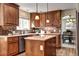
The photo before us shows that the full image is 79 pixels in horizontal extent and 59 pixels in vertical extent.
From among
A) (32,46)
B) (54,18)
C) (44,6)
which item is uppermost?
(44,6)

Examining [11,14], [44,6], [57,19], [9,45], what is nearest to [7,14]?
[11,14]

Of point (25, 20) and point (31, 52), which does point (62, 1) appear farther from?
point (31, 52)

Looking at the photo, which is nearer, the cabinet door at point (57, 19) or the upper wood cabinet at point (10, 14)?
the upper wood cabinet at point (10, 14)

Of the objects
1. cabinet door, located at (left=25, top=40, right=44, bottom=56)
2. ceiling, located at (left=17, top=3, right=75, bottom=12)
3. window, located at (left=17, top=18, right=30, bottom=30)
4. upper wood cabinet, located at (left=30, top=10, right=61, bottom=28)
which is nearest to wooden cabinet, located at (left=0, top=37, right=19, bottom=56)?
cabinet door, located at (left=25, top=40, right=44, bottom=56)

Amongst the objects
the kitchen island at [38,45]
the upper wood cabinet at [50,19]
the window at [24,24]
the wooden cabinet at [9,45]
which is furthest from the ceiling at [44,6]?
the wooden cabinet at [9,45]

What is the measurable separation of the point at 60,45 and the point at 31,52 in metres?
0.60

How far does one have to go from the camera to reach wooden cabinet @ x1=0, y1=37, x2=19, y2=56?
8.15ft

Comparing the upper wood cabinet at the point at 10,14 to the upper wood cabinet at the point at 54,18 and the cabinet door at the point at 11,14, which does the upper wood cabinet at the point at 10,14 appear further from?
the upper wood cabinet at the point at 54,18

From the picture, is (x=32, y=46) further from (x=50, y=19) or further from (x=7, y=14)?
(x=7, y=14)

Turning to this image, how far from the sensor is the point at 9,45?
2.68 m

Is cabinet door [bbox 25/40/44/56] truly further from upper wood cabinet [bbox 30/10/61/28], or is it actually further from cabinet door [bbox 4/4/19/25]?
cabinet door [bbox 4/4/19/25]

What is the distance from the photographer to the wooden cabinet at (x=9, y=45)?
248 cm

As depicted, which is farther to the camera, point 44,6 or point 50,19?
point 50,19

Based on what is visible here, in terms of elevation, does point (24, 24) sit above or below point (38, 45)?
above
